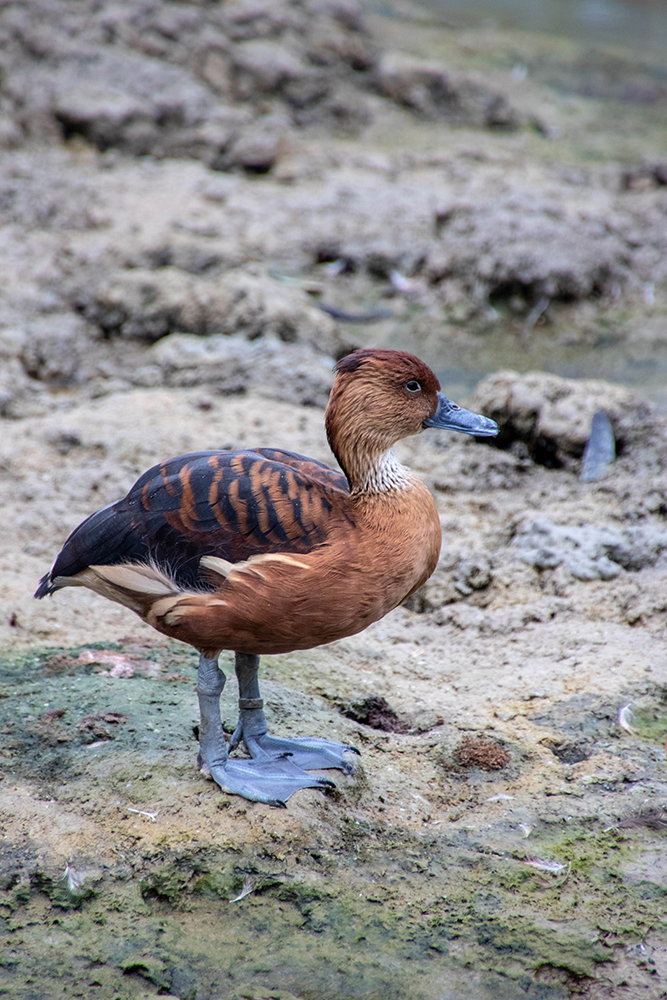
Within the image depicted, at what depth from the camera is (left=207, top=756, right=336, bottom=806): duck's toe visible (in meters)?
2.96

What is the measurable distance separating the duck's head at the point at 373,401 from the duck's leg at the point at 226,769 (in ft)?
2.71

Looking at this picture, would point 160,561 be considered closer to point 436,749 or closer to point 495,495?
point 436,749

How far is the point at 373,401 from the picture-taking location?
298 cm

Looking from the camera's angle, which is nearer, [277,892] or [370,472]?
[277,892]

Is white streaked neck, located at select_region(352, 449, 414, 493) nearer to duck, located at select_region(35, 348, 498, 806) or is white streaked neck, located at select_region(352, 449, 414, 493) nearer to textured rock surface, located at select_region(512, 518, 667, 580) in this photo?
duck, located at select_region(35, 348, 498, 806)

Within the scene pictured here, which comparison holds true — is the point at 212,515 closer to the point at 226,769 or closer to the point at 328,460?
the point at 226,769

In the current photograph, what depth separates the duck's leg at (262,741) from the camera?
3.14 m

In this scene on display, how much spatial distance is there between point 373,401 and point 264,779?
1284 millimetres

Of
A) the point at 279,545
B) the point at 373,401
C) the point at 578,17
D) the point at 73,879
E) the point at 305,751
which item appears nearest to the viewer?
the point at 73,879

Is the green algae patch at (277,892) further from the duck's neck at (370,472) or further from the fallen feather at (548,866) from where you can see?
the duck's neck at (370,472)

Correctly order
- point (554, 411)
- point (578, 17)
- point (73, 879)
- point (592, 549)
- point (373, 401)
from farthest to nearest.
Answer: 1. point (578, 17)
2. point (554, 411)
3. point (592, 549)
4. point (373, 401)
5. point (73, 879)

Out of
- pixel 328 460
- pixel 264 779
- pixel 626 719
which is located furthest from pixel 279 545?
pixel 328 460

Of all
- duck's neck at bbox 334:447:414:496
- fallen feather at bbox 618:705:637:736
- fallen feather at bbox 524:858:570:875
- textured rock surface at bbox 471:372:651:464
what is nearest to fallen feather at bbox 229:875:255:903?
fallen feather at bbox 524:858:570:875

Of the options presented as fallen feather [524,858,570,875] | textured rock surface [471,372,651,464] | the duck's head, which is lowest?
fallen feather [524,858,570,875]
